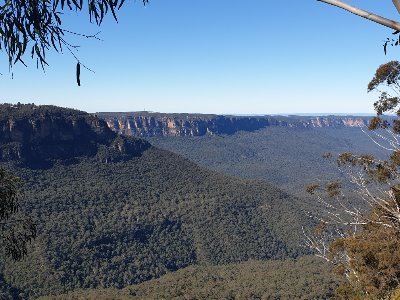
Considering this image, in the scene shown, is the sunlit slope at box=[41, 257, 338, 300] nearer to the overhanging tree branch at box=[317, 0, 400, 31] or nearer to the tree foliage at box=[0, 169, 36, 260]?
the tree foliage at box=[0, 169, 36, 260]

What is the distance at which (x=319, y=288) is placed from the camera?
29.6 m

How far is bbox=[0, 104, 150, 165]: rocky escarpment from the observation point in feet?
180

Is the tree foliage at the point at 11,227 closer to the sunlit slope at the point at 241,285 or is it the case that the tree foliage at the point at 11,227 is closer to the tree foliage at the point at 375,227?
the tree foliage at the point at 375,227

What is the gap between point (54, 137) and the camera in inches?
2434

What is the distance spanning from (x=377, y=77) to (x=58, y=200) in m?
43.2

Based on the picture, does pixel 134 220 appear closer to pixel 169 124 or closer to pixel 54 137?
pixel 54 137

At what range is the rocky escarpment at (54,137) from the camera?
54.9m

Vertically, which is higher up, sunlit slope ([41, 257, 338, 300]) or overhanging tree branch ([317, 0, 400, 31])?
overhanging tree branch ([317, 0, 400, 31])

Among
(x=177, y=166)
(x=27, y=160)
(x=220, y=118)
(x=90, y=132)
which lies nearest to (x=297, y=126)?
(x=220, y=118)

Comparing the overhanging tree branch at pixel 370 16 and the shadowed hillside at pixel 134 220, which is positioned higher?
the overhanging tree branch at pixel 370 16

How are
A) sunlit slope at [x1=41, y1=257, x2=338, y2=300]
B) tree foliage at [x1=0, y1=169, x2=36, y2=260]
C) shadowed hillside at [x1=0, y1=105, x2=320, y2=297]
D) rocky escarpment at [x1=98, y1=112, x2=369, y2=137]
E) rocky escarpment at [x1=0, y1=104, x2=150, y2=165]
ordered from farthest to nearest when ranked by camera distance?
1. rocky escarpment at [x1=98, y1=112, x2=369, y2=137]
2. rocky escarpment at [x1=0, y1=104, x2=150, y2=165]
3. shadowed hillside at [x1=0, y1=105, x2=320, y2=297]
4. sunlit slope at [x1=41, y1=257, x2=338, y2=300]
5. tree foliage at [x1=0, y1=169, x2=36, y2=260]

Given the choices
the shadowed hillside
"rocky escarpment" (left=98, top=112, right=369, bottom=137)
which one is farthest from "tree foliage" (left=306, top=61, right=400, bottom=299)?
"rocky escarpment" (left=98, top=112, right=369, bottom=137)

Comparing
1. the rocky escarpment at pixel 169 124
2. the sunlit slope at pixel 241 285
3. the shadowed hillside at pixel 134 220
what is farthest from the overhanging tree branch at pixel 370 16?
the rocky escarpment at pixel 169 124

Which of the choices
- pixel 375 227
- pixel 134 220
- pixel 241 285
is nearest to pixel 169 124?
pixel 134 220
